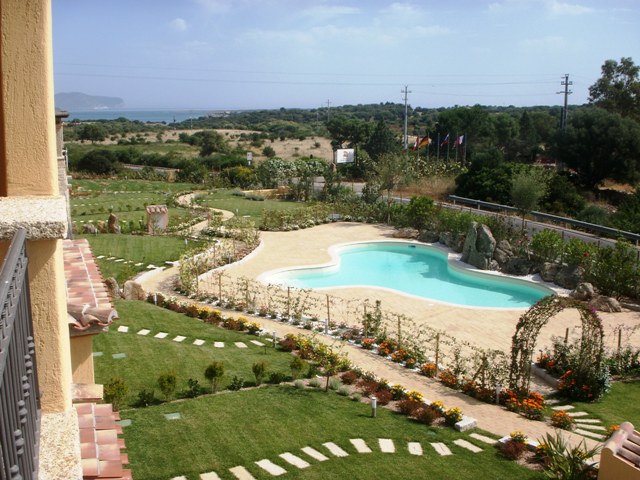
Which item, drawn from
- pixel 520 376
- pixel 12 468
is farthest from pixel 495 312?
pixel 12 468

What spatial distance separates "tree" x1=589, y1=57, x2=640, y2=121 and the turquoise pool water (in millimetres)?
36134

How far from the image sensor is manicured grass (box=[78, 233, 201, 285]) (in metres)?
21.5

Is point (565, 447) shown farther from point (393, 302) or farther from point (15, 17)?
point (393, 302)

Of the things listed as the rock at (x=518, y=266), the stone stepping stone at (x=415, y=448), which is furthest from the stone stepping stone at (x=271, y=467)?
the rock at (x=518, y=266)

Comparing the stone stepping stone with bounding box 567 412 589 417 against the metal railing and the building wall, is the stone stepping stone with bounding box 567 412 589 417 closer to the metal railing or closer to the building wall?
the building wall

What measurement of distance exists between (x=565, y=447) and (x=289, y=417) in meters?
4.41

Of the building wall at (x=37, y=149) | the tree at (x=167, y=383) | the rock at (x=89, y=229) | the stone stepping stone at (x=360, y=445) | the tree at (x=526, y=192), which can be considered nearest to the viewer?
the building wall at (x=37, y=149)

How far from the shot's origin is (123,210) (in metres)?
32.8

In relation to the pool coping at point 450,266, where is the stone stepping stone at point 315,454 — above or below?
below

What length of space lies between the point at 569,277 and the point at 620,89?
40729 millimetres

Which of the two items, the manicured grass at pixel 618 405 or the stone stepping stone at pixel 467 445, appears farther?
the manicured grass at pixel 618 405

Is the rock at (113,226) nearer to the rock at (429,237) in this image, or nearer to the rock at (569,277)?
the rock at (429,237)

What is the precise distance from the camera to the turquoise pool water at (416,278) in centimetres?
2141

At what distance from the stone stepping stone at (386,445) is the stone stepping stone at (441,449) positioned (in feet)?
2.24
